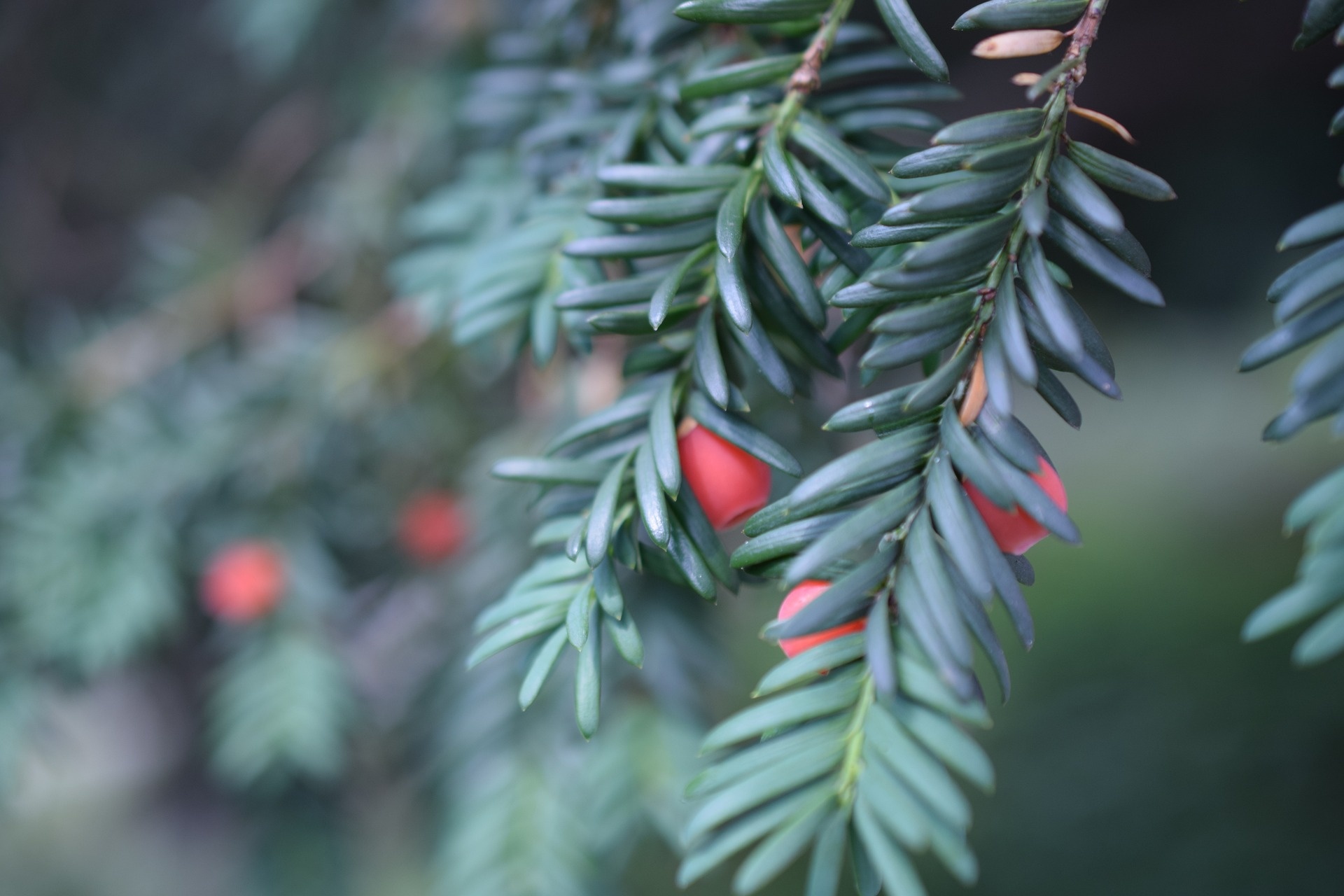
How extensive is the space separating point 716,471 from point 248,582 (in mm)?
698

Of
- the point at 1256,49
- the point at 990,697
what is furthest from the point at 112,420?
the point at 990,697

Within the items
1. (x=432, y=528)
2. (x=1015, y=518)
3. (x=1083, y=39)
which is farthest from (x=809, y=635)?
(x=432, y=528)

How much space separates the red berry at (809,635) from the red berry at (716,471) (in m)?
0.06

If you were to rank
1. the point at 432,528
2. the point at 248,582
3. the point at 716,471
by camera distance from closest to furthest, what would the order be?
1. the point at 716,471
2. the point at 248,582
3. the point at 432,528

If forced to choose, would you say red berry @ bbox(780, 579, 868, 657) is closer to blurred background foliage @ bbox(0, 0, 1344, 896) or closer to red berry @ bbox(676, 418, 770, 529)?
red berry @ bbox(676, 418, 770, 529)

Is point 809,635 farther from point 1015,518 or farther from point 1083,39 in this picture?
point 1083,39

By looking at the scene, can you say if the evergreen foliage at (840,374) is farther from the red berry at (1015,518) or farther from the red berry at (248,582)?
the red berry at (248,582)

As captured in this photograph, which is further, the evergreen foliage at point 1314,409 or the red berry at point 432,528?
the red berry at point 432,528

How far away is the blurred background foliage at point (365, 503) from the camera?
2.85 ft

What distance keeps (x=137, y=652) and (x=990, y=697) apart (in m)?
2.22

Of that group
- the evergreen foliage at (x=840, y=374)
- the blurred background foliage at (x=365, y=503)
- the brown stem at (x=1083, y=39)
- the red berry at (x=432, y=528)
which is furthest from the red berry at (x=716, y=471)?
the red berry at (x=432, y=528)

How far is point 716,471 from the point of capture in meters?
0.37

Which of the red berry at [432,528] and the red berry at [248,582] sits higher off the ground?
the red berry at [248,582]

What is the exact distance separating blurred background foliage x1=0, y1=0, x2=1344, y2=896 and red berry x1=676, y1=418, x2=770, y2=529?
0.34m
